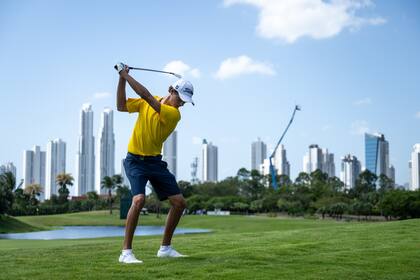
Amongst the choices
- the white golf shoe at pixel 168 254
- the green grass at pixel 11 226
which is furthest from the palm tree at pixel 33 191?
the white golf shoe at pixel 168 254

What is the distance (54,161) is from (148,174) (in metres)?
191

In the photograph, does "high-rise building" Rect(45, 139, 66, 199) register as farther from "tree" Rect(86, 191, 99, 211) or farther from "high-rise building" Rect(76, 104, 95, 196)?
"tree" Rect(86, 191, 99, 211)

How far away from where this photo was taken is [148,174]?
6762mm

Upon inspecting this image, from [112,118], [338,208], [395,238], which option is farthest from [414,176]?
[395,238]

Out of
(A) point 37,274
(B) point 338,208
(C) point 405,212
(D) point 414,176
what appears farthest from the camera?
(D) point 414,176

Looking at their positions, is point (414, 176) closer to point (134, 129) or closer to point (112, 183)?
point (112, 183)

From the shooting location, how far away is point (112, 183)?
10744cm

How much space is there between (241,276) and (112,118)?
190 metres

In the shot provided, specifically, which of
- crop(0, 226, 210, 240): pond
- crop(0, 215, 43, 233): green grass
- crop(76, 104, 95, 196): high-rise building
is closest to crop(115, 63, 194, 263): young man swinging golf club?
crop(0, 226, 210, 240): pond

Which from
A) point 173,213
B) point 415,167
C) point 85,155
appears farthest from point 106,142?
point 173,213

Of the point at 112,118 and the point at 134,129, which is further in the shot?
the point at 112,118

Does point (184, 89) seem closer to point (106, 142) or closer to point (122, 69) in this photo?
point (122, 69)

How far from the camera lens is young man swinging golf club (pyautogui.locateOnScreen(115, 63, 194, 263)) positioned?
6570mm

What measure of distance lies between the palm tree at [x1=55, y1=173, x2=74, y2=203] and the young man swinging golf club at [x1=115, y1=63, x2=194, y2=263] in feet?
376
